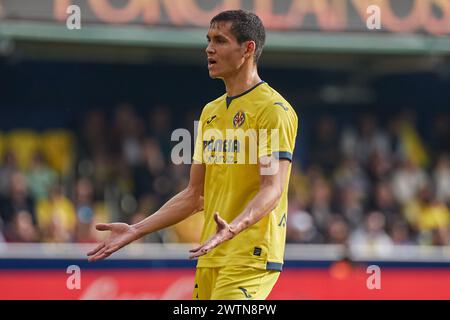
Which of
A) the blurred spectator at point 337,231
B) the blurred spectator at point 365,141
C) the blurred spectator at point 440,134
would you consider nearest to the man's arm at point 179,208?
the blurred spectator at point 337,231

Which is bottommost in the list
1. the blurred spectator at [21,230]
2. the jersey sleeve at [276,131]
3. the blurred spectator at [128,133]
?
the jersey sleeve at [276,131]

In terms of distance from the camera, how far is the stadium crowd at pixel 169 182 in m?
16.2

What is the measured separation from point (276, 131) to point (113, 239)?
116cm

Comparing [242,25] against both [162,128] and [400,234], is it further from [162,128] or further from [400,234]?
[162,128]

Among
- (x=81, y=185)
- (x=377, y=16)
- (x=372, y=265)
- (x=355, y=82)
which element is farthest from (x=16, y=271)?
(x=355, y=82)

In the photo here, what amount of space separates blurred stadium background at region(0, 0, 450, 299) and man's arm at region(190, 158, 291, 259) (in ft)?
24.1

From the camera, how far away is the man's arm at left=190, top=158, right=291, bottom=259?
251 inches

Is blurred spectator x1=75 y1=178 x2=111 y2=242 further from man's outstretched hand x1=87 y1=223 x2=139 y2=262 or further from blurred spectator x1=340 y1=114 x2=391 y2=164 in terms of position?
man's outstretched hand x1=87 y1=223 x2=139 y2=262

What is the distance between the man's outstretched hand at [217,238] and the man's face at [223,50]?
108 cm

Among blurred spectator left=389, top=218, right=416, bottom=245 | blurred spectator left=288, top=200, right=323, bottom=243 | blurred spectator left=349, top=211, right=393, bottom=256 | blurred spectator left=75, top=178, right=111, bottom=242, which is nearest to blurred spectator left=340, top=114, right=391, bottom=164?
blurred spectator left=389, top=218, right=416, bottom=245

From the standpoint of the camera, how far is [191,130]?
19.6m

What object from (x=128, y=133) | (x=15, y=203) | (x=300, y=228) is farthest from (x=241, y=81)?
(x=128, y=133)

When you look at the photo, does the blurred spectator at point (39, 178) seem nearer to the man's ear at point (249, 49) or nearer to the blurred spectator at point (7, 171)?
the blurred spectator at point (7, 171)
